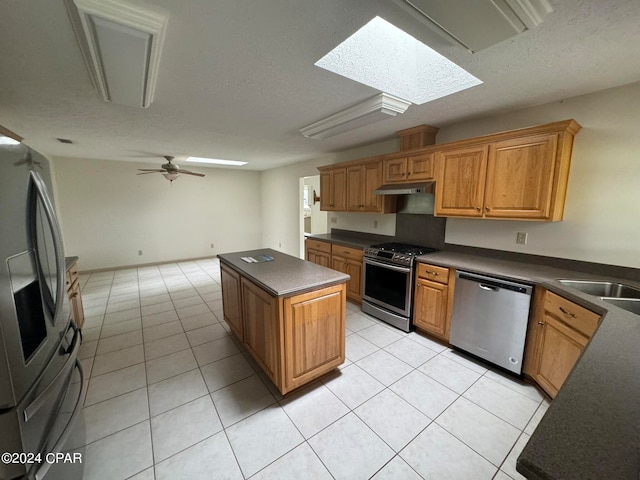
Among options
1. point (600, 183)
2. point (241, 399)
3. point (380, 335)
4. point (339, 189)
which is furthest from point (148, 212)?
point (600, 183)

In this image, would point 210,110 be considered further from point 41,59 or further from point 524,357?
point 524,357

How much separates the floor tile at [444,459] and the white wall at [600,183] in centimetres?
186

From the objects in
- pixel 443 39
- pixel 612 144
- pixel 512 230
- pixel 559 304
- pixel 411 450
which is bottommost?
pixel 411 450

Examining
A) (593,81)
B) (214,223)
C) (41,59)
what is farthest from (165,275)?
(593,81)

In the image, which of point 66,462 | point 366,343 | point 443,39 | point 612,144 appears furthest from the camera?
point 366,343

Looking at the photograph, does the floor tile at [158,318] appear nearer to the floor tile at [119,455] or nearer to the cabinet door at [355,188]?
the floor tile at [119,455]

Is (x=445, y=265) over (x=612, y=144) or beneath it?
beneath

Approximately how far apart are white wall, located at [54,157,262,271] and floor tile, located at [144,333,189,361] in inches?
157

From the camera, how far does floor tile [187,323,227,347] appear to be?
2.78 m

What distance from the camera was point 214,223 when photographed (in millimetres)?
6758

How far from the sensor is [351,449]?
5.15ft

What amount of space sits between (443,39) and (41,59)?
2.40 meters

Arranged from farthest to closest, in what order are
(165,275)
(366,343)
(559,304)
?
1. (165,275)
2. (366,343)
3. (559,304)

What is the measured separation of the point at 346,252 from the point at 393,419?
2233 millimetres
